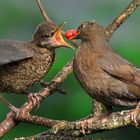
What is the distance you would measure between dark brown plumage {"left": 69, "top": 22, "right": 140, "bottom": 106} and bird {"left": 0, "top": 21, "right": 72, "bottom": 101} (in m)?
0.69

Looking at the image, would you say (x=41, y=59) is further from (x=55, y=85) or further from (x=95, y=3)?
(x=95, y=3)

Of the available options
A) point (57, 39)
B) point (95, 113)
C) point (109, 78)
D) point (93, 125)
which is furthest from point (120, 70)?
Result: point (57, 39)

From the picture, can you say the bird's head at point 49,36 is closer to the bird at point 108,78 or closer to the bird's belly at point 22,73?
the bird's belly at point 22,73

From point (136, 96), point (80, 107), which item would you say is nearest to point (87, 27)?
point (136, 96)

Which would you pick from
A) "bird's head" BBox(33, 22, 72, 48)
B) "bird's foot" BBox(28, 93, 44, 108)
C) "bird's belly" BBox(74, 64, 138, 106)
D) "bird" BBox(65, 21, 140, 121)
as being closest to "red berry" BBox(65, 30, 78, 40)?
"bird" BBox(65, 21, 140, 121)

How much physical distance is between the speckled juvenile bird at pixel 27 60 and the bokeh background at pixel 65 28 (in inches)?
58.6

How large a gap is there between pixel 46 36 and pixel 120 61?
959mm

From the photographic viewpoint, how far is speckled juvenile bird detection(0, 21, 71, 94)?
522cm

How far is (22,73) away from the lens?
5.25m

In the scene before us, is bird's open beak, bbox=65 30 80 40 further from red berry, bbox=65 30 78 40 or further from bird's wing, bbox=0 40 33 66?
bird's wing, bbox=0 40 33 66

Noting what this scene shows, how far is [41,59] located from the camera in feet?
17.5

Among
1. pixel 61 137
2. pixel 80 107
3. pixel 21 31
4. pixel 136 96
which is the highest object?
pixel 21 31

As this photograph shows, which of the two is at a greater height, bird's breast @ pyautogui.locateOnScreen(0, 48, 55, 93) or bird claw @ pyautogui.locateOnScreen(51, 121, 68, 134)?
bird's breast @ pyautogui.locateOnScreen(0, 48, 55, 93)

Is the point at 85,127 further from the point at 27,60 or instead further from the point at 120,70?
the point at 27,60
